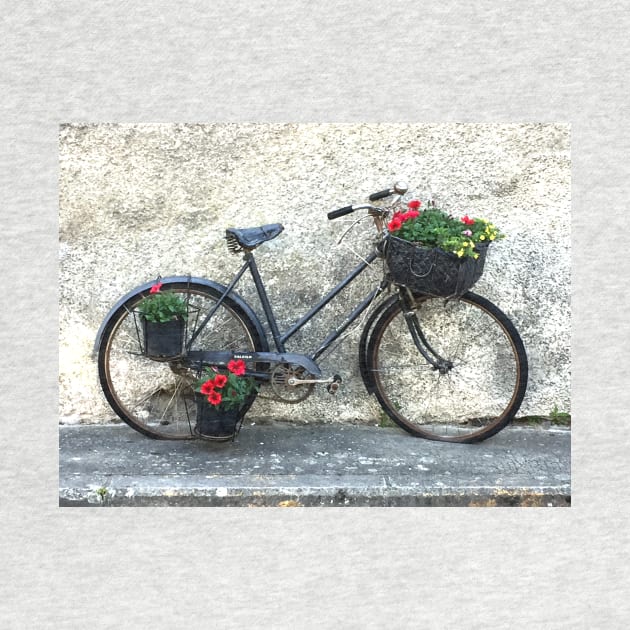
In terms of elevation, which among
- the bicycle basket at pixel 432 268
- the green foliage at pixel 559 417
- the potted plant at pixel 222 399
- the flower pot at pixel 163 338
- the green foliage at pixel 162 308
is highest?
the bicycle basket at pixel 432 268

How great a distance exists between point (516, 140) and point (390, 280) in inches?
43.5

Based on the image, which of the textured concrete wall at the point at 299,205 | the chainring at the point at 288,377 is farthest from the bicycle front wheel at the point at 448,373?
the chainring at the point at 288,377

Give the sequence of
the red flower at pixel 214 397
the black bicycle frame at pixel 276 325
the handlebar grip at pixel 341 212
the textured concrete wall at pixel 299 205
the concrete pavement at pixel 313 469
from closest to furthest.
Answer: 1. the concrete pavement at pixel 313 469
2. the red flower at pixel 214 397
3. the handlebar grip at pixel 341 212
4. the black bicycle frame at pixel 276 325
5. the textured concrete wall at pixel 299 205

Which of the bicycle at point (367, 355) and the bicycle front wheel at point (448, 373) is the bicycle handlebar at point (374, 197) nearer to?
the bicycle at point (367, 355)

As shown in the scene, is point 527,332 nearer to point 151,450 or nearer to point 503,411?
point 503,411

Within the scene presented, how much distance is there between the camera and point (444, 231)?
152 inches

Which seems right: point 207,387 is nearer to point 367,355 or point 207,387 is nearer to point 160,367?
point 160,367

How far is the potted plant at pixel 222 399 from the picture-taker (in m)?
3.95

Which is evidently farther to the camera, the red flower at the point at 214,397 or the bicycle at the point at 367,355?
the bicycle at the point at 367,355

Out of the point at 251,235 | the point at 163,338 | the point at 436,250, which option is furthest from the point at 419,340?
the point at 163,338

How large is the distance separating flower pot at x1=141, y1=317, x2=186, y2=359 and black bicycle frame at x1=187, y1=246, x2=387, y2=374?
14 cm

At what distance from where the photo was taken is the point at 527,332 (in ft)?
14.7

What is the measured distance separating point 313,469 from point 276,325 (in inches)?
32.5

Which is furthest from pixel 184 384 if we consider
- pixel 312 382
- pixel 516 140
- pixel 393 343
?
pixel 516 140
